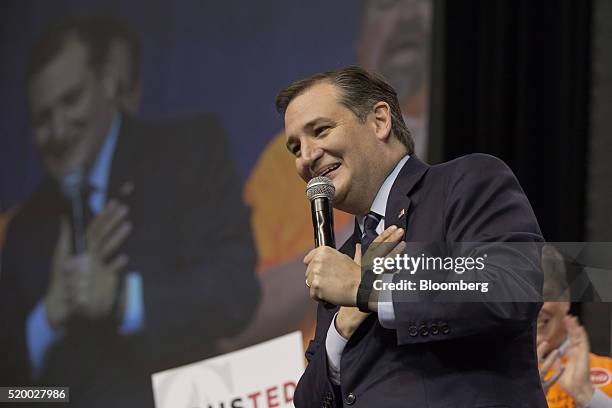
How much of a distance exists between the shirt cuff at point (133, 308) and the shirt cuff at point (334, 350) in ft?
6.74

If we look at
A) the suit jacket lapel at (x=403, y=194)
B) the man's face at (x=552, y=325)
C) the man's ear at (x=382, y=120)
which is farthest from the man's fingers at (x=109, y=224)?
the suit jacket lapel at (x=403, y=194)

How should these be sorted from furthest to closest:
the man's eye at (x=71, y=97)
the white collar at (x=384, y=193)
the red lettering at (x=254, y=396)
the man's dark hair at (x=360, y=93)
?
the man's eye at (x=71, y=97) < the red lettering at (x=254, y=396) < the man's dark hair at (x=360, y=93) < the white collar at (x=384, y=193)

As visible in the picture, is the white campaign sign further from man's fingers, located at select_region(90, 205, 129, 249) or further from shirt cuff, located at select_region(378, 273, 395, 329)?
shirt cuff, located at select_region(378, 273, 395, 329)

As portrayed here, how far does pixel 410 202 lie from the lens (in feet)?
5.74

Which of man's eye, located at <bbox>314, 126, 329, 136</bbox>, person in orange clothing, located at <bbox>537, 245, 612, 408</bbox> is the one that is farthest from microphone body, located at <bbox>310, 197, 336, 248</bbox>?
person in orange clothing, located at <bbox>537, 245, 612, 408</bbox>

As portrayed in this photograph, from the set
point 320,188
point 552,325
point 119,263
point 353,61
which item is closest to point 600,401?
point 552,325

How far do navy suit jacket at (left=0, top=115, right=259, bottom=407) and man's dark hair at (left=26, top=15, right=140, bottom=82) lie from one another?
37 cm

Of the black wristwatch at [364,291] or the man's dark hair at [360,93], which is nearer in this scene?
the black wristwatch at [364,291]

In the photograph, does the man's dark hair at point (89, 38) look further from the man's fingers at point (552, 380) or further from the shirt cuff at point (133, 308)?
the man's fingers at point (552, 380)

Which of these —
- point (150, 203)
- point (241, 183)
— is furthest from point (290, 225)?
point (150, 203)

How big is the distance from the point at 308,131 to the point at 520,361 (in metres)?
0.65

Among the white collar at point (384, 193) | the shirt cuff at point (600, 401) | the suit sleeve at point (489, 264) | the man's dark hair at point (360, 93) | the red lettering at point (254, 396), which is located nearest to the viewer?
the suit sleeve at point (489, 264)

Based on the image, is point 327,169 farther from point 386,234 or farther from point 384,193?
point 386,234

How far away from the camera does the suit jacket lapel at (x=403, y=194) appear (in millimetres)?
1736
